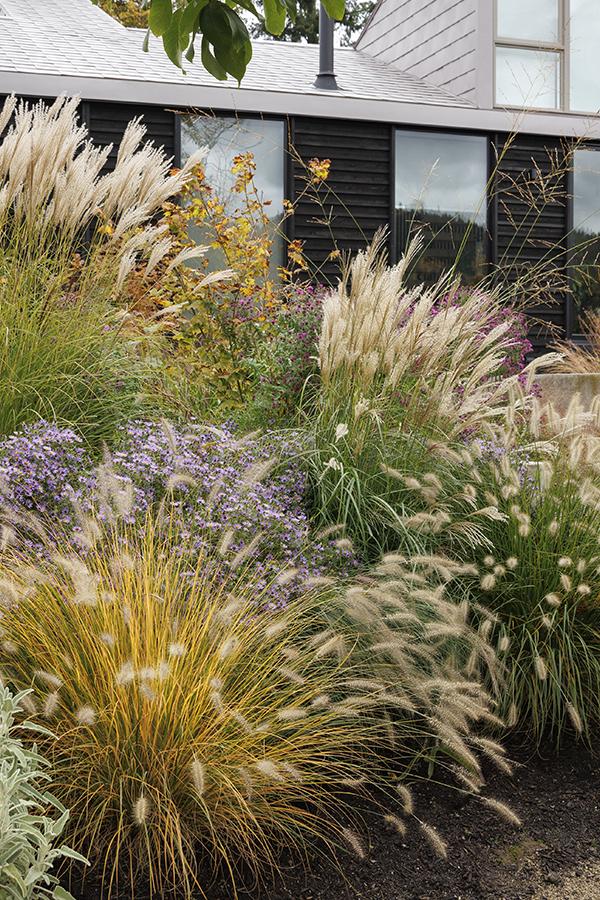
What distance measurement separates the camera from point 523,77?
11.7 m

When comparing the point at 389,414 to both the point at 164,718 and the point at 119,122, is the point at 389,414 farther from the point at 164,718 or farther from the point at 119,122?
the point at 119,122

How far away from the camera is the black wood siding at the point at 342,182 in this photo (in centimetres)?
1094

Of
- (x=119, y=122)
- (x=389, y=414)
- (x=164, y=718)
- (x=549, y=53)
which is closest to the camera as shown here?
(x=164, y=718)

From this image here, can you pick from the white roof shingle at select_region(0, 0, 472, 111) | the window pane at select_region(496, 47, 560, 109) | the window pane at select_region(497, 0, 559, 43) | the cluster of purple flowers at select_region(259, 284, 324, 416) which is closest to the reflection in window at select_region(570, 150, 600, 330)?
the window pane at select_region(496, 47, 560, 109)

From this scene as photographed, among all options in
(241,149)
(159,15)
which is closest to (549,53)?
(241,149)

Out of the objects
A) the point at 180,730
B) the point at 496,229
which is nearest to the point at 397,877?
the point at 180,730

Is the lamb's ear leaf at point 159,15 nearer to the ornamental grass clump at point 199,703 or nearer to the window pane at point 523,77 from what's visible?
the ornamental grass clump at point 199,703

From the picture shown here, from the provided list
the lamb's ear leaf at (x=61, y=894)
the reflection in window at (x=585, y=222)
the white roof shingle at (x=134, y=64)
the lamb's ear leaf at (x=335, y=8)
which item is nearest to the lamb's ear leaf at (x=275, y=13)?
the lamb's ear leaf at (x=335, y=8)

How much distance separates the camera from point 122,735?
8.04 feet

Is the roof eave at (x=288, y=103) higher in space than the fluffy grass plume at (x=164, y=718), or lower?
higher

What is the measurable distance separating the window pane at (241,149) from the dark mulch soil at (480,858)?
26.9 feet

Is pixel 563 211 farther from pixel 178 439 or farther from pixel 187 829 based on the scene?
pixel 187 829

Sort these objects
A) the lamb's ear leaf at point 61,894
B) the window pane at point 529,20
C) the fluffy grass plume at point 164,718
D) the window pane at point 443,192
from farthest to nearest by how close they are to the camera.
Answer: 1. the window pane at point 529,20
2. the window pane at point 443,192
3. the fluffy grass plume at point 164,718
4. the lamb's ear leaf at point 61,894

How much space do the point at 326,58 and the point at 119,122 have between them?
2892mm
